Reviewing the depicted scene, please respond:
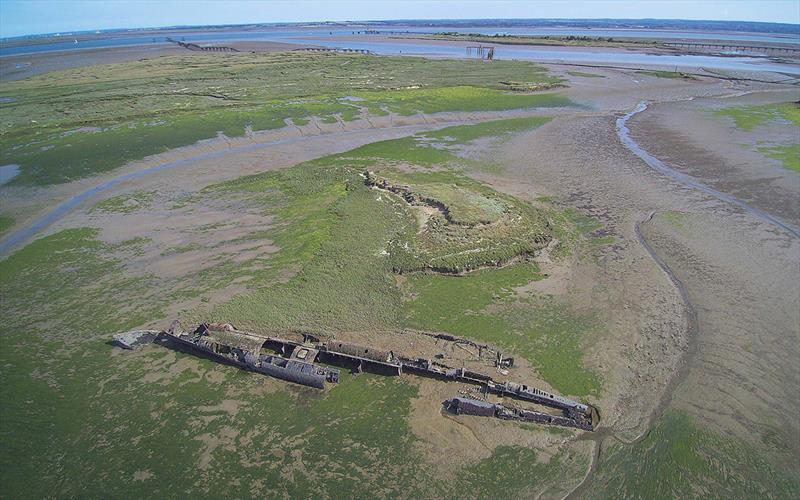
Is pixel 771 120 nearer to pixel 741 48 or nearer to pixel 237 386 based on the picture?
pixel 237 386

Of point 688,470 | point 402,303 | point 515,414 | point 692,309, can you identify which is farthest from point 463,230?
point 688,470

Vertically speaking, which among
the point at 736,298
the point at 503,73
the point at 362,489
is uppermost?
the point at 503,73

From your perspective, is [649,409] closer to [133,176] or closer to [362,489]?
[362,489]

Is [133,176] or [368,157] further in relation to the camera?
[368,157]

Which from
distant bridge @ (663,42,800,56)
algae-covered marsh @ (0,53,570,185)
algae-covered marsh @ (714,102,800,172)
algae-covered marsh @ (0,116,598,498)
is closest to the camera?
algae-covered marsh @ (0,116,598,498)

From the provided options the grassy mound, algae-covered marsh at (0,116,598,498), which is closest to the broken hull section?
algae-covered marsh at (0,116,598,498)

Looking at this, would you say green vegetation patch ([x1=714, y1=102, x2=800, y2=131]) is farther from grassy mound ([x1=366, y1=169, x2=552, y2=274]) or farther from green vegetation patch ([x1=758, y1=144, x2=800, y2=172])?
grassy mound ([x1=366, y1=169, x2=552, y2=274])

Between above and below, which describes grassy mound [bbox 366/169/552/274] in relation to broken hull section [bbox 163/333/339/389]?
above

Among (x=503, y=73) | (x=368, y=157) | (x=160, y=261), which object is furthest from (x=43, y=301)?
(x=503, y=73)
